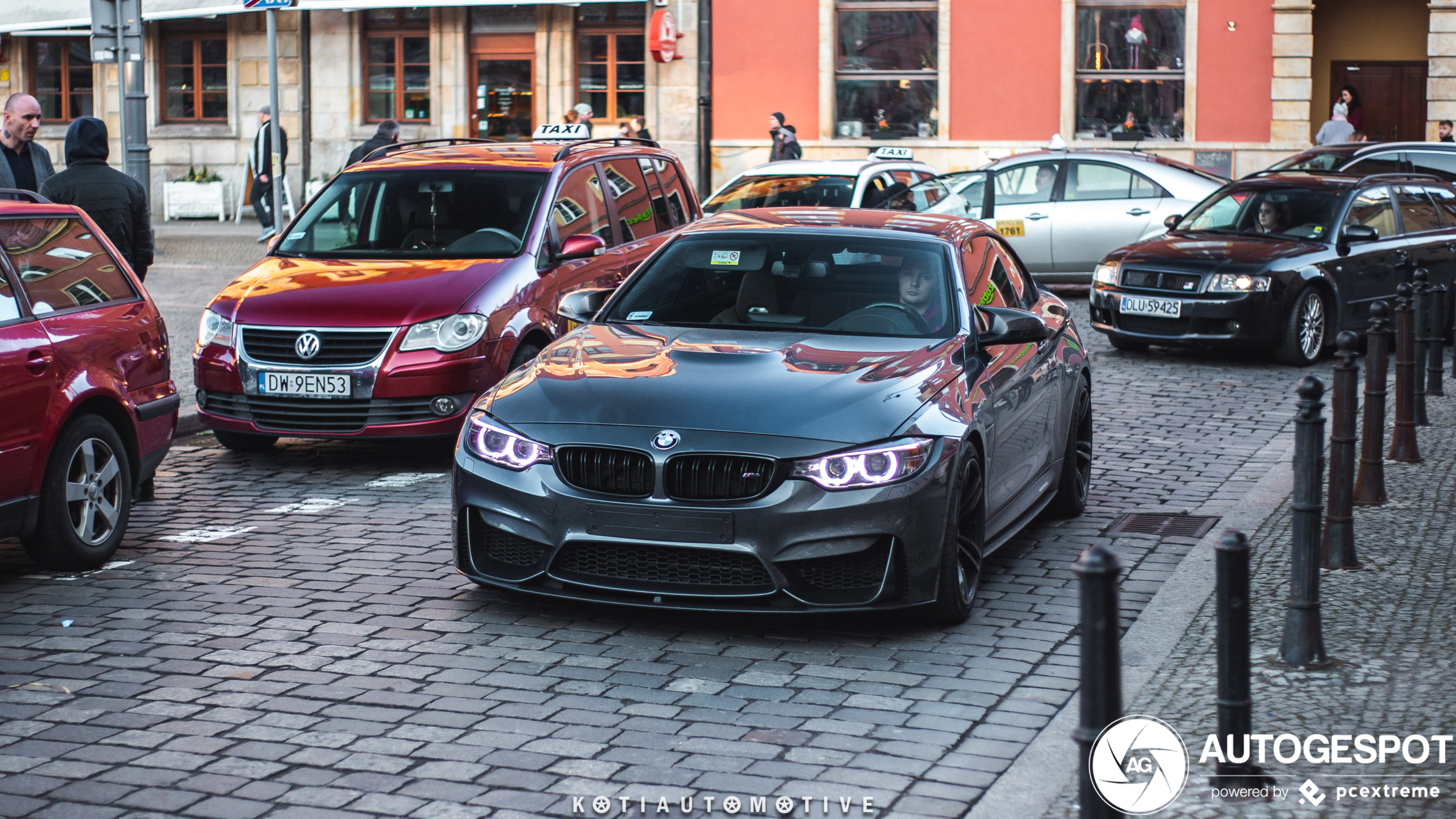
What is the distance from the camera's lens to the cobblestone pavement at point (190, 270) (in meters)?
13.4

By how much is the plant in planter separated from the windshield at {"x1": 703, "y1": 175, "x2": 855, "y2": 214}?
46.0 feet

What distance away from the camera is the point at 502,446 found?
6.27 meters

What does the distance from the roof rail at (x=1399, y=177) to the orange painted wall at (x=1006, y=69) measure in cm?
1250

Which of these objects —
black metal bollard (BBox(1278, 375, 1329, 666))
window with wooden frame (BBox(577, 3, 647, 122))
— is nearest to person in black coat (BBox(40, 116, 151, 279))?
black metal bollard (BBox(1278, 375, 1329, 666))

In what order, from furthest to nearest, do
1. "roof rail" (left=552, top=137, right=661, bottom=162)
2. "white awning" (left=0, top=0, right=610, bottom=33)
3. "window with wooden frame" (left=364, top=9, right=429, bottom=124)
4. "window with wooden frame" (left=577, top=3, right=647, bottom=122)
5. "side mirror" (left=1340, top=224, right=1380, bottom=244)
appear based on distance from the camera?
"window with wooden frame" (left=364, top=9, right=429, bottom=124) → "window with wooden frame" (left=577, top=3, right=647, bottom=122) → "white awning" (left=0, top=0, right=610, bottom=33) → "side mirror" (left=1340, top=224, right=1380, bottom=244) → "roof rail" (left=552, top=137, right=661, bottom=162)

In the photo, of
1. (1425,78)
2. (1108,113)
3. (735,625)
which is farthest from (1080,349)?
(1425,78)

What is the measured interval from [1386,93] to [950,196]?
12.8 meters

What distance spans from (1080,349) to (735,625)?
2864mm

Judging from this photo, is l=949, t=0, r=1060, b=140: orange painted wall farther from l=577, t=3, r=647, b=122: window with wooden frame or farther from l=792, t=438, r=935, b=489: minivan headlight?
l=792, t=438, r=935, b=489: minivan headlight

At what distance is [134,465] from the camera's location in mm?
7637

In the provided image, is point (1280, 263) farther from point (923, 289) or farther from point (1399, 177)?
point (923, 289)

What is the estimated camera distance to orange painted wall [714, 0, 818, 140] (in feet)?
94.9

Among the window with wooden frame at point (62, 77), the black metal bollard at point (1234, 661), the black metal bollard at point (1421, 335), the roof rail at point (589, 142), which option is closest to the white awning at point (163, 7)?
the window with wooden frame at point (62, 77)

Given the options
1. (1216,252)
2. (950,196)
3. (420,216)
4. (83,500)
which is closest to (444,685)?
(83,500)
